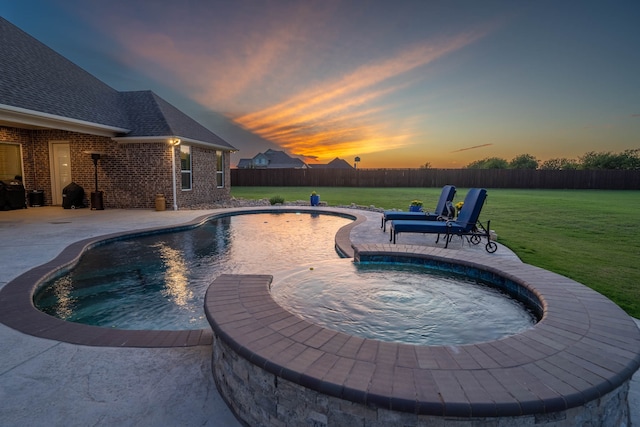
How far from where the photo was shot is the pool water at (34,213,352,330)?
3.95 m

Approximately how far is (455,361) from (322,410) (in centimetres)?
90

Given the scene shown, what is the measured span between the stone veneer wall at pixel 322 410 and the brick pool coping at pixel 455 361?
0.05 m

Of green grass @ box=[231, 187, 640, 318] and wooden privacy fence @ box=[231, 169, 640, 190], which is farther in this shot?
wooden privacy fence @ box=[231, 169, 640, 190]

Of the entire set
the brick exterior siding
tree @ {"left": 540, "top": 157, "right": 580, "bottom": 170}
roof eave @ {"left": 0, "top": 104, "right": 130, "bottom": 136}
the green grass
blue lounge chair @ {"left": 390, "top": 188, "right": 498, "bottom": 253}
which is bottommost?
the green grass

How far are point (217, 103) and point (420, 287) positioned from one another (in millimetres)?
19911

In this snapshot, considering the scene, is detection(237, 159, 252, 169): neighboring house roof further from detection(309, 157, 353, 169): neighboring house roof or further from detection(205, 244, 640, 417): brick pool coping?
detection(205, 244, 640, 417): brick pool coping

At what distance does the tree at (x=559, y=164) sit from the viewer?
58.6m

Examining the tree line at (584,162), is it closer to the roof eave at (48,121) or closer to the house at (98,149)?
the house at (98,149)

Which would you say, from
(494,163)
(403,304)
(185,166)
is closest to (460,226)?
(403,304)

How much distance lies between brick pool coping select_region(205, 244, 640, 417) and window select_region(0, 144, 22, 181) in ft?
50.5

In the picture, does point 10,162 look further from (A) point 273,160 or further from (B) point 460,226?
(A) point 273,160

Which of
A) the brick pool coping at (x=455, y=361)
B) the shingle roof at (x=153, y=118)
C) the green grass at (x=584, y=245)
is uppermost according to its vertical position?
the shingle roof at (x=153, y=118)

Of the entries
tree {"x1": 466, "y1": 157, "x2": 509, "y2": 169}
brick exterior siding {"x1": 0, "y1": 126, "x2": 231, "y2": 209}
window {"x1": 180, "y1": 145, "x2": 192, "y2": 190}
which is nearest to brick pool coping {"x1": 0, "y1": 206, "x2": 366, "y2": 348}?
brick exterior siding {"x1": 0, "y1": 126, "x2": 231, "y2": 209}

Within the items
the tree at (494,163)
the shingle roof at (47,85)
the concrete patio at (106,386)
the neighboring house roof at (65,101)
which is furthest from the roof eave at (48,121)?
the tree at (494,163)
